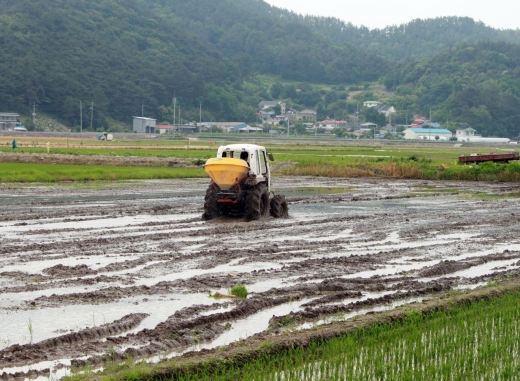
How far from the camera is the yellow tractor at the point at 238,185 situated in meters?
20.3

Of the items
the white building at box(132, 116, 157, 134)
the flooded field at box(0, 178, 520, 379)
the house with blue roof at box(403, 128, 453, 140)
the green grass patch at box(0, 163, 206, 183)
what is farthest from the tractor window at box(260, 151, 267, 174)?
the house with blue roof at box(403, 128, 453, 140)

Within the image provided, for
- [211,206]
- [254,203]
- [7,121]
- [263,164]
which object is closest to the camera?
[254,203]

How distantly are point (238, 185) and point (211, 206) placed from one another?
866 millimetres

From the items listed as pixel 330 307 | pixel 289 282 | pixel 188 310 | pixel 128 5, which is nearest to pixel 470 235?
pixel 289 282

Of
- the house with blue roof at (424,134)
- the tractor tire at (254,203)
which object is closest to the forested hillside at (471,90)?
the house with blue roof at (424,134)

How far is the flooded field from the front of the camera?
917 centimetres

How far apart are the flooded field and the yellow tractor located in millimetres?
495

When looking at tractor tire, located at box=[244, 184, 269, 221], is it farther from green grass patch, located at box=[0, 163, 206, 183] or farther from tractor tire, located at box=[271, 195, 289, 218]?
green grass patch, located at box=[0, 163, 206, 183]

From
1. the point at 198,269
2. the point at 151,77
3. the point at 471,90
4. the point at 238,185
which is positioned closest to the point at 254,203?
the point at 238,185

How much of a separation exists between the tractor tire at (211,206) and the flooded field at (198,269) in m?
0.41

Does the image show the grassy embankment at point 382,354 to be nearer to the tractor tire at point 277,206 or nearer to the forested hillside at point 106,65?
the tractor tire at point 277,206

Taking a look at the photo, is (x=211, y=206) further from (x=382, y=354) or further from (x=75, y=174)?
(x=75, y=174)

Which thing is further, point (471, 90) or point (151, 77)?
point (471, 90)

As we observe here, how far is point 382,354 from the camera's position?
845 cm
